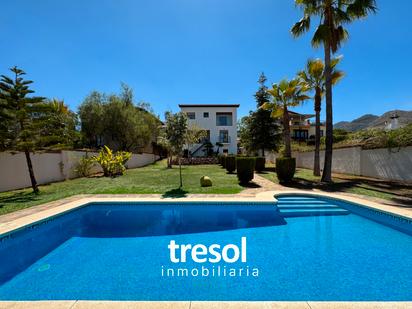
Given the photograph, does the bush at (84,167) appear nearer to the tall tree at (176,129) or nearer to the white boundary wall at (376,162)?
the tall tree at (176,129)

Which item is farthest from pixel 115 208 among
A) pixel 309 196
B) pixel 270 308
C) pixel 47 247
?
pixel 309 196

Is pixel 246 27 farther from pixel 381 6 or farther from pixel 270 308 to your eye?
pixel 270 308

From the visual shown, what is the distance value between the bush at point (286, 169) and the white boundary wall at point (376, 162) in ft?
19.9

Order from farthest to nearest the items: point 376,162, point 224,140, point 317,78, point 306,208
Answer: point 224,140 → point 317,78 → point 376,162 → point 306,208

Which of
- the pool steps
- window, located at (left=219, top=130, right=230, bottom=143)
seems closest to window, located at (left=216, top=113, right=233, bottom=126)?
window, located at (left=219, top=130, right=230, bottom=143)

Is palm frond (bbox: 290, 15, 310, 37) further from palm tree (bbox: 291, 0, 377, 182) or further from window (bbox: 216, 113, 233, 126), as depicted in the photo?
window (bbox: 216, 113, 233, 126)

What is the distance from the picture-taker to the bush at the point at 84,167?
17.6 meters

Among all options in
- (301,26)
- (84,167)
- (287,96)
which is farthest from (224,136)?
(84,167)

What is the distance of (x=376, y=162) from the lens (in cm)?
1542

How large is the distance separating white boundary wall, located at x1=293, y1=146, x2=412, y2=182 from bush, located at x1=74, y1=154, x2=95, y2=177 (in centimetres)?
2062

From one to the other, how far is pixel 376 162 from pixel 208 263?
15823 millimetres

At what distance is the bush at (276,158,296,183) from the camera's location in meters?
14.0

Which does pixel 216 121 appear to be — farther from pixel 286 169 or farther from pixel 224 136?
pixel 286 169

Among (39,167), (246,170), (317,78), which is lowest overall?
(246,170)
